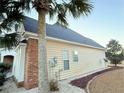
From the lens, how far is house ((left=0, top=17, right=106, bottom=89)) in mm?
10250

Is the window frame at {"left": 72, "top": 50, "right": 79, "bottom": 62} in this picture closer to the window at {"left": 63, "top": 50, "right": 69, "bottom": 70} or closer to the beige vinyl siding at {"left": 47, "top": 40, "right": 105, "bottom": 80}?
the beige vinyl siding at {"left": 47, "top": 40, "right": 105, "bottom": 80}

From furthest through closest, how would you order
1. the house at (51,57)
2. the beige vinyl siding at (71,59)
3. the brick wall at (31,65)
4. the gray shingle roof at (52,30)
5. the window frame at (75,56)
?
the window frame at (75,56) < the beige vinyl siding at (71,59) < the gray shingle roof at (52,30) < the house at (51,57) < the brick wall at (31,65)

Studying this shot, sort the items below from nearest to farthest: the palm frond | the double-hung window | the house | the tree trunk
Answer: the tree trunk < the palm frond < the house < the double-hung window

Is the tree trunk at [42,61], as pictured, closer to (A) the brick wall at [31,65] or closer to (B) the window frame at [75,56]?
(A) the brick wall at [31,65]

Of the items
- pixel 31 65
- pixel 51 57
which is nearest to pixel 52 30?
pixel 51 57

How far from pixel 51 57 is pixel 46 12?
15.2ft

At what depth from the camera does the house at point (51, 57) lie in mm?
10250

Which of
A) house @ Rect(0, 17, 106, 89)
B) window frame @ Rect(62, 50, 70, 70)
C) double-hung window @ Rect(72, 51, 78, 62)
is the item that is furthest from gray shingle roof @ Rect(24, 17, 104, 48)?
window frame @ Rect(62, 50, 70, 70)

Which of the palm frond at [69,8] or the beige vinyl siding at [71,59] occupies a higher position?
the palm frond at [69,8]

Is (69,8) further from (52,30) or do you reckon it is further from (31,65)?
(52,30)

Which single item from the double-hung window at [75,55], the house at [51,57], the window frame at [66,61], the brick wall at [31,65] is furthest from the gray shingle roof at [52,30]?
the window frame at [66,61]

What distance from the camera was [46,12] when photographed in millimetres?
8180

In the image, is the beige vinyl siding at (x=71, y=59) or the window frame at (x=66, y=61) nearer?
the beige vinyl siding at (x=71, y=59)

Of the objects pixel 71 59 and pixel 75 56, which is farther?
pixel 75 56
